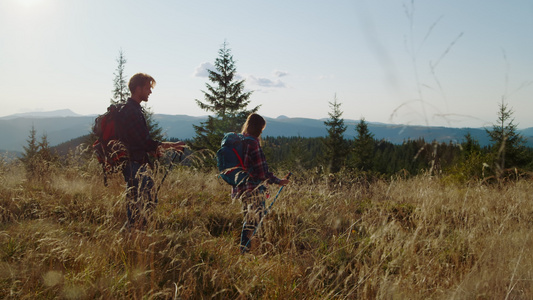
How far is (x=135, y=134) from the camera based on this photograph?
11.6 feet

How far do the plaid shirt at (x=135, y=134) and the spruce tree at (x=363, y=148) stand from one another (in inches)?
1347

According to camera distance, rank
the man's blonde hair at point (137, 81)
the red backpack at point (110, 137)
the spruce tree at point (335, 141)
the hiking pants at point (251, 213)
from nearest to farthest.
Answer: the hiking pants at point (251, 213) → the red backpack at point (110, 137) → the man's blonde hair at point (137, 81) → the spruce tree at point (335, 141)

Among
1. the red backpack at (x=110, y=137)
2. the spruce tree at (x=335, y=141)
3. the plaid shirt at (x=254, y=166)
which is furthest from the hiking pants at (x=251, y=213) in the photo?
the spruce tree at (x=335, y=141)

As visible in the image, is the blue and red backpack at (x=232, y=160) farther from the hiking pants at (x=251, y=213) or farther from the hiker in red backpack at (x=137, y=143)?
the hiker in red backpack at (x=137, y=143)

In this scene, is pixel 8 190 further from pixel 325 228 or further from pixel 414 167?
pixel 414 167

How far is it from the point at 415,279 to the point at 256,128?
2.27 m

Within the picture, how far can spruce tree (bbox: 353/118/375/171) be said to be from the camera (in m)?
36.0

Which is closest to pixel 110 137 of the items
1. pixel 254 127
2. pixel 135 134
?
pixel 135 134

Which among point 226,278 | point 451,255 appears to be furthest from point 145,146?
point 451,255

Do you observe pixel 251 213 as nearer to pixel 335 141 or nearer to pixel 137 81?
pixel 137 81

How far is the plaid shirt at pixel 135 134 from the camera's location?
352 centimetres

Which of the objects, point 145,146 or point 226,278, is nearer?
point 226,278

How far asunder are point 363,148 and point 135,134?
35.6 m

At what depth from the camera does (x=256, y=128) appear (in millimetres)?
3717
